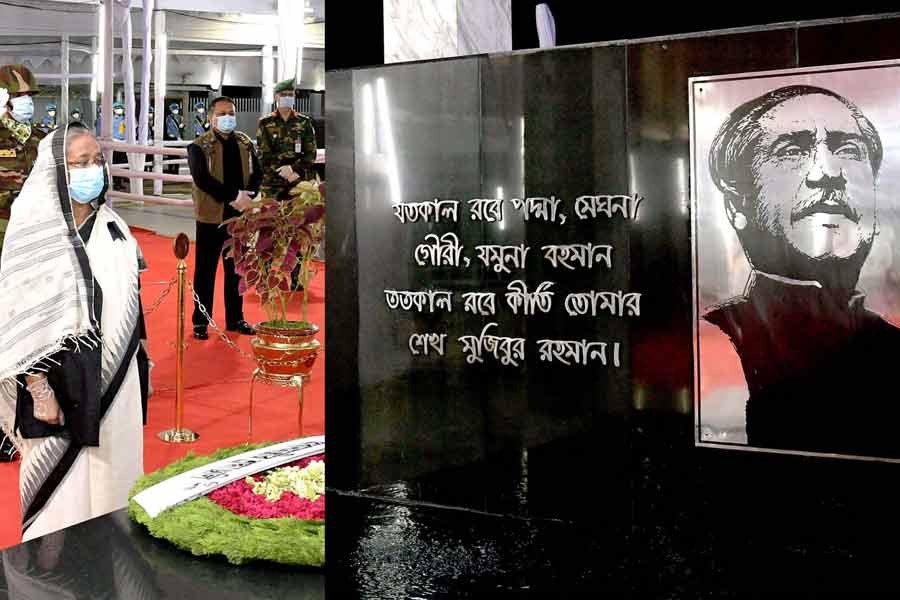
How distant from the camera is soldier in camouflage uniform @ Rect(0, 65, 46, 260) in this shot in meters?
5.72

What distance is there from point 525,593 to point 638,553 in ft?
0.72

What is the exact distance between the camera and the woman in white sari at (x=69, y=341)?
3.15 m

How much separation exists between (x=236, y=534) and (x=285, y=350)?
1.75 m

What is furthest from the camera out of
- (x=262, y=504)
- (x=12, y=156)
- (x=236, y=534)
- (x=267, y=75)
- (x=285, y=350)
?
(x=267, y=75)

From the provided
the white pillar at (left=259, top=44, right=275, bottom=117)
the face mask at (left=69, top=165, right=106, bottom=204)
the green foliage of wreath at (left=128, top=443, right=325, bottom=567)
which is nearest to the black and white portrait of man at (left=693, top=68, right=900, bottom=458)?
the green foliage of wreath at (left=128, top=443, right=325, bottom=567)

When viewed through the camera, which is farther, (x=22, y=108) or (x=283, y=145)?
(x=283, y=145)

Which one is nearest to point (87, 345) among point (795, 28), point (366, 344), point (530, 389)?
point (366, 344)

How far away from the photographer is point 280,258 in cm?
381

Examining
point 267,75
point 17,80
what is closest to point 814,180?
point 17,80

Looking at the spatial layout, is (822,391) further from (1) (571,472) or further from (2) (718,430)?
(1) (571,472)

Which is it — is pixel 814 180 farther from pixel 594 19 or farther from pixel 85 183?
pixel 85 183

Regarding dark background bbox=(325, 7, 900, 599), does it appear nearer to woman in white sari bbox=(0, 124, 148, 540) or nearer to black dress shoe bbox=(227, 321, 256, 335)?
woman in white sari bbox=(0, 124, 148, 540)

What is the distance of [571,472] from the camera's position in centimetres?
170

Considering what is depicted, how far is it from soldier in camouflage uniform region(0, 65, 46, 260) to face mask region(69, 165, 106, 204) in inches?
103
